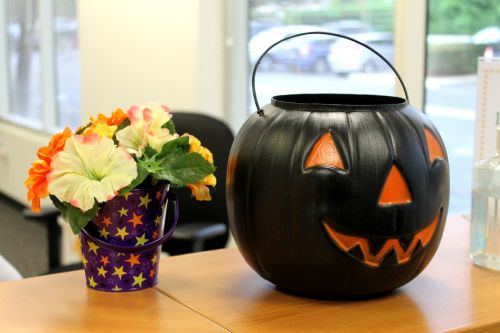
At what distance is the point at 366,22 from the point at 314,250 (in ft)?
5.93

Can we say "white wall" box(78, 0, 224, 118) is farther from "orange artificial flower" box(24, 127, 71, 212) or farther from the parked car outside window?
"orange artificial flower" box(24, 127, 71, 212)

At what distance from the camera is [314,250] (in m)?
1.00

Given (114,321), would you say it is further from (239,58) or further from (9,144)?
(9,144)

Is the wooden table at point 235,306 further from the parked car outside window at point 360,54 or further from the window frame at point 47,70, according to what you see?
the window frame at point 47,70

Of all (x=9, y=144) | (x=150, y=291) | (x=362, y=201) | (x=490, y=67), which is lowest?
(x=9, y=144)

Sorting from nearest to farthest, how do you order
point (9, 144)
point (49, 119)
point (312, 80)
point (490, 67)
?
point (490, 67)
point (312, 80)
point (49, 119)
point (9, 144)

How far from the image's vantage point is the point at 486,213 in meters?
1.24

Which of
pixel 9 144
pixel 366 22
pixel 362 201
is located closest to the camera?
pixel 362 201

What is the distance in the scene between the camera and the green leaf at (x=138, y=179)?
103cm

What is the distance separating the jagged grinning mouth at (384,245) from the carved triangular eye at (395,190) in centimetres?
5

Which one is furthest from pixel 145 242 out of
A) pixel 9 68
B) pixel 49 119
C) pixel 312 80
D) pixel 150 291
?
pixel 9 68

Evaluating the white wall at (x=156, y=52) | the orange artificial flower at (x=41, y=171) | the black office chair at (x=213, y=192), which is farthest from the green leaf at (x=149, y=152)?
the white wall at (x=156, y=52)

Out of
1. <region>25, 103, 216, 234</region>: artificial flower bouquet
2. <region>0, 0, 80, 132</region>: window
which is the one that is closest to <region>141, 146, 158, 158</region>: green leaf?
<region>25, 103, 216, 234</region>: artificial flower bouquet

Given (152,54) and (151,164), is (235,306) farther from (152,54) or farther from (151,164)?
(152,54)
